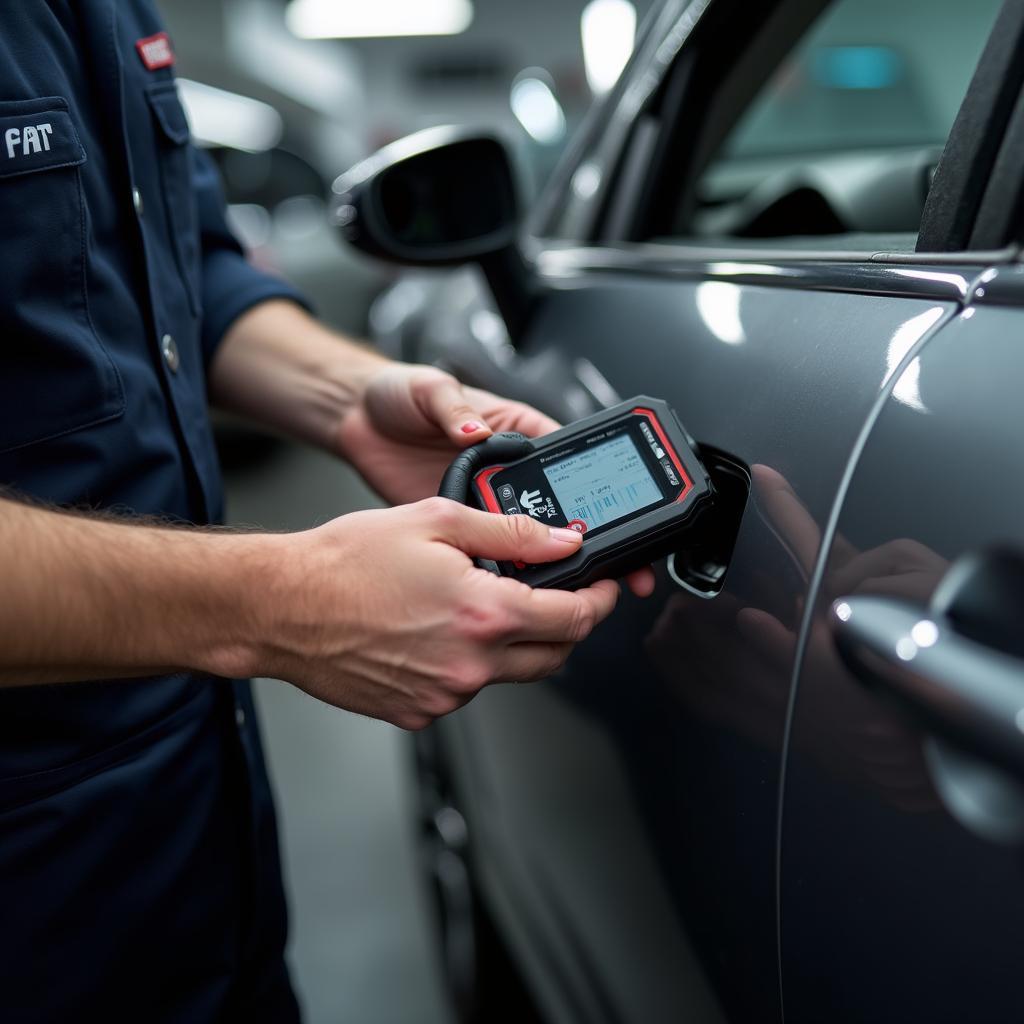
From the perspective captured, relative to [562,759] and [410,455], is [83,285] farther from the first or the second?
[562,759]

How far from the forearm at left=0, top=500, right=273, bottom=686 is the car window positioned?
2.87ft

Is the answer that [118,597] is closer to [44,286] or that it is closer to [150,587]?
[150,587]

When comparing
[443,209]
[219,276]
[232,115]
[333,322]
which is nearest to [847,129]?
[443,209]

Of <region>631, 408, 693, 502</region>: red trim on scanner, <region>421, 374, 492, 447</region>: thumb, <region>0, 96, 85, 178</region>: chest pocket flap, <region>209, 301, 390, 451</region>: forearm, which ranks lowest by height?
<region>209, 301, 390, 451</region>: forearm

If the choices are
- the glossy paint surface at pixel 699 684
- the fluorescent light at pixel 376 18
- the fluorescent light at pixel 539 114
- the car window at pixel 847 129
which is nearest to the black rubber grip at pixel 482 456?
the glossy paint surface at pixel 699 684

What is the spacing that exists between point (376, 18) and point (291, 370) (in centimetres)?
1757

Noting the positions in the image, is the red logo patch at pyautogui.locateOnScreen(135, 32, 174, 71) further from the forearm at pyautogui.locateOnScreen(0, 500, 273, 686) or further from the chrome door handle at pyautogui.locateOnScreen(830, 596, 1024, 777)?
the chrome door handle at pyautogui.locateOnScreen(830, 596, 1024, 777)

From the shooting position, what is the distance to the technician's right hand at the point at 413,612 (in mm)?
711

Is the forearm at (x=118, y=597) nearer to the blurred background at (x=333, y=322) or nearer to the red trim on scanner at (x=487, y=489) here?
the blurred background at (x=333, y=322)

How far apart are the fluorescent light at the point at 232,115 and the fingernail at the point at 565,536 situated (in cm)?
1256

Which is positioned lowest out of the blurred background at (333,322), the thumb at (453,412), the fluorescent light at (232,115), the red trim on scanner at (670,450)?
the fluorescent light at (232,115)

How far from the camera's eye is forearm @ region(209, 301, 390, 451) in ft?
3.89

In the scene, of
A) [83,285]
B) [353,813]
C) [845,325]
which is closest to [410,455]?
[83,285]

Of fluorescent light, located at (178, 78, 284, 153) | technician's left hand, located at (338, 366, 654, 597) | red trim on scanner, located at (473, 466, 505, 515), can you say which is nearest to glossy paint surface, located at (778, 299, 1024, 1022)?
red trim on scanner, located at (473, 466, 505, 515)
